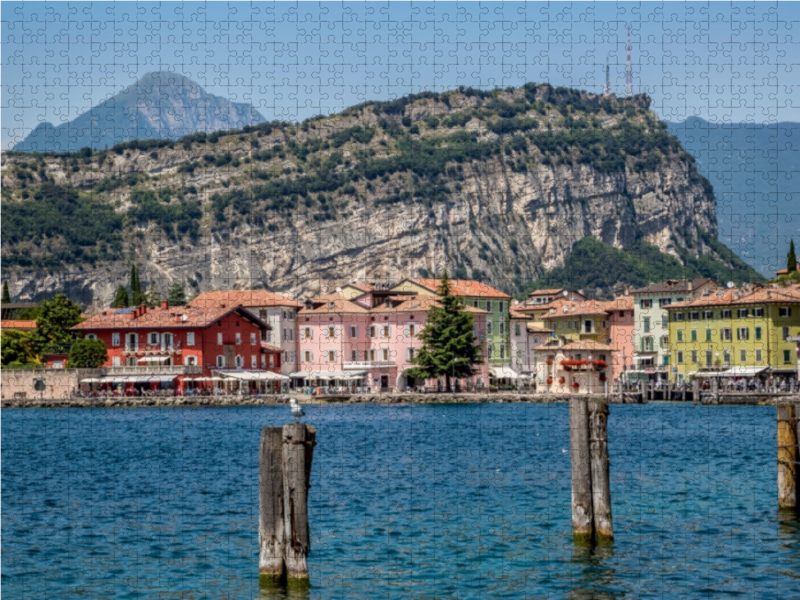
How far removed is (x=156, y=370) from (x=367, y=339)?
15846 millimetres

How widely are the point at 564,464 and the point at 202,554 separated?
1586 centimetres

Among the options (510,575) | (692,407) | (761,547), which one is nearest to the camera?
(510,575)

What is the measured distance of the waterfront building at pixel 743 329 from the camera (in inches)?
3019

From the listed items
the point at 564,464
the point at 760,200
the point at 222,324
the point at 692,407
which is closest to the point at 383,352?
the point at 222,324

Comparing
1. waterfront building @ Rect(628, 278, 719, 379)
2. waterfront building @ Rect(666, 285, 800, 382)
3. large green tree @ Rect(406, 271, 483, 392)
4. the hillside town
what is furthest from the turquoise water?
waterfront building @ Rect(628, 278, 719, 379)

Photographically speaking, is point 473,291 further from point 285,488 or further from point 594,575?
point 285,488

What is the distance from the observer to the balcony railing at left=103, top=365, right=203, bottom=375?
91688 millimetres

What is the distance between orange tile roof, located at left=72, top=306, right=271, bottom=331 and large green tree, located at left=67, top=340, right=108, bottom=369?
6.21 feet

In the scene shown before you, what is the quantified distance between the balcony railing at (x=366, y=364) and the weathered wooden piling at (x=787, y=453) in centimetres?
7156

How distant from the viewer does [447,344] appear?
8981cm

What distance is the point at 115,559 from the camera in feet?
73.4

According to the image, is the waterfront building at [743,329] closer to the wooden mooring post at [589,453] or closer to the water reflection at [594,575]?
the water reflection at [594,575]

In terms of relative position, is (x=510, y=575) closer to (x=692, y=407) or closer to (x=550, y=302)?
(x=692, y=407)

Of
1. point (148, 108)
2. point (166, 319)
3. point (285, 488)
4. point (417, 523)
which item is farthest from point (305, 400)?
point (285, 488)
